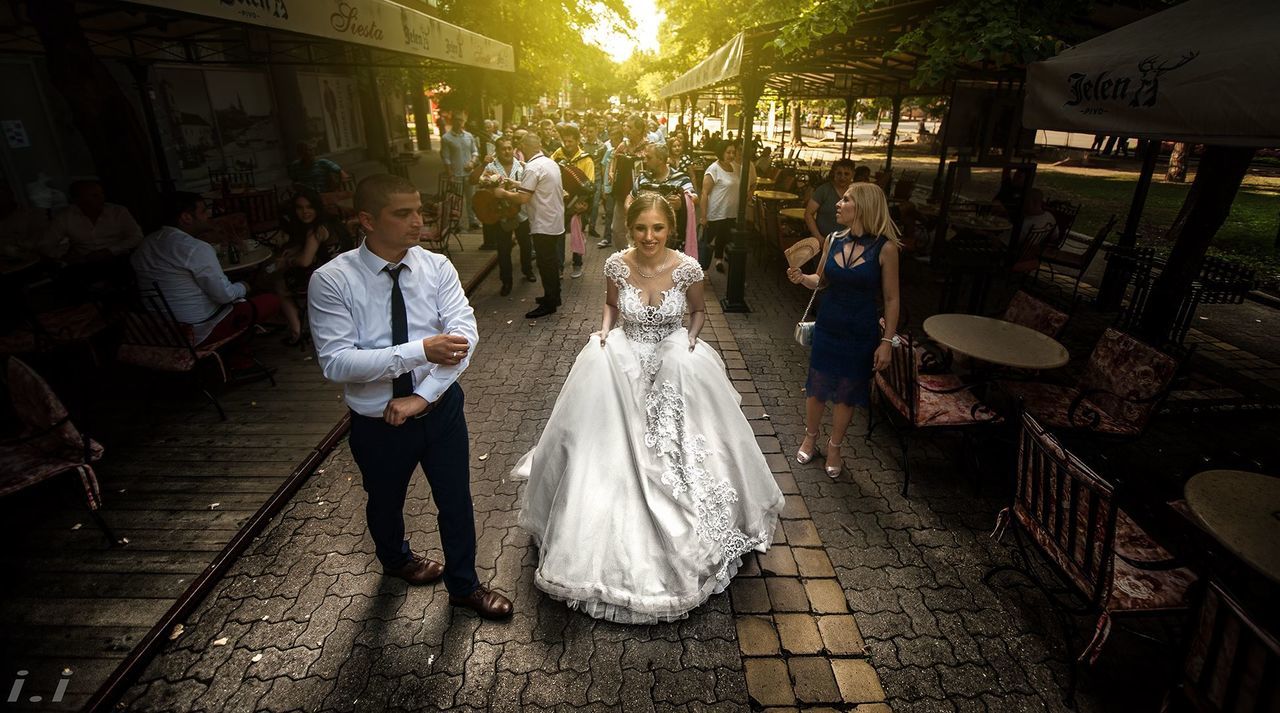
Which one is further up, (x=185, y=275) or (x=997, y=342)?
(x=185, y=275)

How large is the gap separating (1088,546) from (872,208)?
2.40m

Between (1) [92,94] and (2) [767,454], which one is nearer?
(2) [767,454]

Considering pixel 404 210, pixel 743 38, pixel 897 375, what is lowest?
pixel 897 375

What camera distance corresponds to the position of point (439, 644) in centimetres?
319

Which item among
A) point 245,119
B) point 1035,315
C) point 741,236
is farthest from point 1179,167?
point 245,119

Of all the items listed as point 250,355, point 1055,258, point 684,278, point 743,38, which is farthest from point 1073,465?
point 1055,258

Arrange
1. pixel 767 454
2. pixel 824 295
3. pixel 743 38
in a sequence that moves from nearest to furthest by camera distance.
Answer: pixel 824 295 → pixel 767 454 → pixel 743 38

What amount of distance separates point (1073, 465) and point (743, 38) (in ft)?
22.2

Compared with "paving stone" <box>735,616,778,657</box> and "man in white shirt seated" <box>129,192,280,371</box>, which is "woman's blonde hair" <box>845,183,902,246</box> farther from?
"man in white shirt seated" <box>129,192,280,371</box>

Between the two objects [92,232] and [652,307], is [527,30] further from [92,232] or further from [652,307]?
[652,307]

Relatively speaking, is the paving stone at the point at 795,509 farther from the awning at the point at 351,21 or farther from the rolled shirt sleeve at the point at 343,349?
the awning at the point at 351,21

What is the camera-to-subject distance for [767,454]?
5.00 metres

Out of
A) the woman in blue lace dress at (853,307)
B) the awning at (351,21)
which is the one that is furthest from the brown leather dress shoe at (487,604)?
the awning at (351,21)

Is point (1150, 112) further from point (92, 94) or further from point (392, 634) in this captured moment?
point (92, 94)
